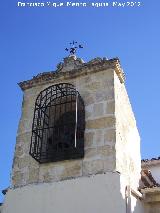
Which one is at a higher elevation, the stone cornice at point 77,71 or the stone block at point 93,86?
the stone cornice at point 77,71

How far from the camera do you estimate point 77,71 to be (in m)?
7.84

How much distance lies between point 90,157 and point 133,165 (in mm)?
1228

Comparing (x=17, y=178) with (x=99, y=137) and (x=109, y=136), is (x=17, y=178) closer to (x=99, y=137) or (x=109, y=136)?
(x=99, y=137)

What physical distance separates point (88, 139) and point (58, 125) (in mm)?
872

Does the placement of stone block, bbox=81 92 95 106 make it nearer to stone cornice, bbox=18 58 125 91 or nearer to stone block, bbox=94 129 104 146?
stone cornice, bbox=18 58 125 91

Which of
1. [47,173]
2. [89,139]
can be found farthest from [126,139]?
[47,173]

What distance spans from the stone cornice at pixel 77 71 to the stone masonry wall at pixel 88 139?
7 centimetres

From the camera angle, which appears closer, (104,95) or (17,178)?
(17,178)

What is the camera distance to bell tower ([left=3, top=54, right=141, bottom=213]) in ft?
20.9

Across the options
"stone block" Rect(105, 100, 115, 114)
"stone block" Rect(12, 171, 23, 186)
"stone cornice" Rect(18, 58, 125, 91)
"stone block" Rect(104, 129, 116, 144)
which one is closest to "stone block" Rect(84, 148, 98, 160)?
"stone block" Rect(104, 129, 116, 144)

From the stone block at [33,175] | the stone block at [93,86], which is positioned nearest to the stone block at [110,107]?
the stone block at [93,86]

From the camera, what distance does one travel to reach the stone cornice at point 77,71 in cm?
766

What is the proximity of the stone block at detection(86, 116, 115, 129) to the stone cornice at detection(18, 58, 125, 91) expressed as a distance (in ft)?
3.57

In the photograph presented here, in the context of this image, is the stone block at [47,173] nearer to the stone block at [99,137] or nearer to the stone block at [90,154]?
the stone block at [90,154]
